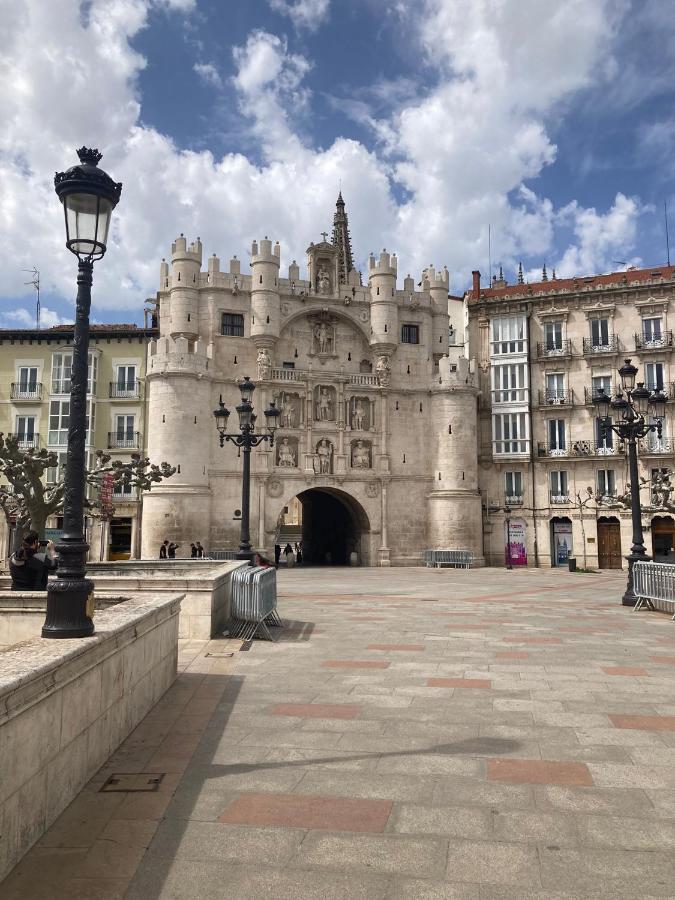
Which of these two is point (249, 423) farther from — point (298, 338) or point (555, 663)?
point (298, 338)

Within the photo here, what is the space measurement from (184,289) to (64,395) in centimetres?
962

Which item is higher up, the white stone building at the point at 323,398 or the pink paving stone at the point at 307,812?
the white stone building at the point at 323,398

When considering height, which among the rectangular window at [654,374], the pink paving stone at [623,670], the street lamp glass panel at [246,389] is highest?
the rectangular window at [654,374]

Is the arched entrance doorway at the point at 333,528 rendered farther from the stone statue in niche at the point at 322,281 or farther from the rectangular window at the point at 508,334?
the rectangular window at the point at 508,334

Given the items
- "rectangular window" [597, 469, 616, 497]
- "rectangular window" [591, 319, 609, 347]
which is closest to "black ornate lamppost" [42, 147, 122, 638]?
"rectangular window" [597, 469, 616, 497]

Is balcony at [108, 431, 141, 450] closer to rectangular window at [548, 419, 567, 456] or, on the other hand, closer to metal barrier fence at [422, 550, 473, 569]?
metal barrier fence at [422, 550, 473, 569]

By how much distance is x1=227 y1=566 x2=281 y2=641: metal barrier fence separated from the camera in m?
12.0

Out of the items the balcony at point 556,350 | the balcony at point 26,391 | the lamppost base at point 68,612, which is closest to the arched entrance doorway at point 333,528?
the balcony at point 556,350

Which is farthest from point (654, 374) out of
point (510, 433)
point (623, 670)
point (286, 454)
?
point (623, 670)

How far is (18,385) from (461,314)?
32949mm

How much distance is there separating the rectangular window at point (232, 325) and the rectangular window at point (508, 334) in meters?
16.0

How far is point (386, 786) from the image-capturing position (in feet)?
17.0

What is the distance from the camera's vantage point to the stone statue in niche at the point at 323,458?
41.7 metres

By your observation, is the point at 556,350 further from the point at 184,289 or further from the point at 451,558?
the point at 184,289
